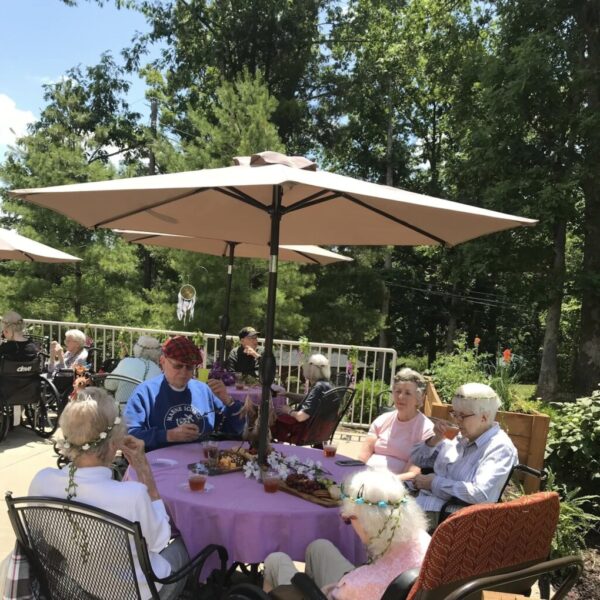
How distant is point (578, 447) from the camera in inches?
149

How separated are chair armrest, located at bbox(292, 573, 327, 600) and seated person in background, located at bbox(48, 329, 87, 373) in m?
4.68

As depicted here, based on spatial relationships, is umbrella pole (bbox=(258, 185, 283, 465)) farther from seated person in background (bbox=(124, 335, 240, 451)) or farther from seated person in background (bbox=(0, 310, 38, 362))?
seated person in background (bbox=(0, 310, 38, 362))

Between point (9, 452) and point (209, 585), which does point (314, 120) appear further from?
point (209, 585)

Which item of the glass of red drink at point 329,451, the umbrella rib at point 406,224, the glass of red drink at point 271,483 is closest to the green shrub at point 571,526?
the glass of red drink at point 329,451

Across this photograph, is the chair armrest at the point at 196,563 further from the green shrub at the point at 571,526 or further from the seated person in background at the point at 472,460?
the green shrub at the point at 571,526

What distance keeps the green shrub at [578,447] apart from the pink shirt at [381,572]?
7.89 feet

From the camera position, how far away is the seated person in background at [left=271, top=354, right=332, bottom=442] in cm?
443

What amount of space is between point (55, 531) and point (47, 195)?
1573mm

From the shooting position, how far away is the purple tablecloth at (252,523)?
209 centimetres

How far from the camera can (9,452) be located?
493cm

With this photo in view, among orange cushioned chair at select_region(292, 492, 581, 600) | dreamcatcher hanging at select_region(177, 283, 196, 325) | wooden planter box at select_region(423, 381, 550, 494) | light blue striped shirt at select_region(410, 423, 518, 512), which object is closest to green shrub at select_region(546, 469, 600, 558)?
wooden planter box at select_region(423, 381, 550, 494)

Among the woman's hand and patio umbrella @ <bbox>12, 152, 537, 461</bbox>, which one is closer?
patio umbrella @ <bbox>12, 152, 537, 461</bbox>

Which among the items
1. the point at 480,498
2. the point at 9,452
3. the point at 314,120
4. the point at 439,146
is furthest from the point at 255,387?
the point at 439,146

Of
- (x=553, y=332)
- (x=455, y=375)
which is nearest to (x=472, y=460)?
(x=455, y=375)
